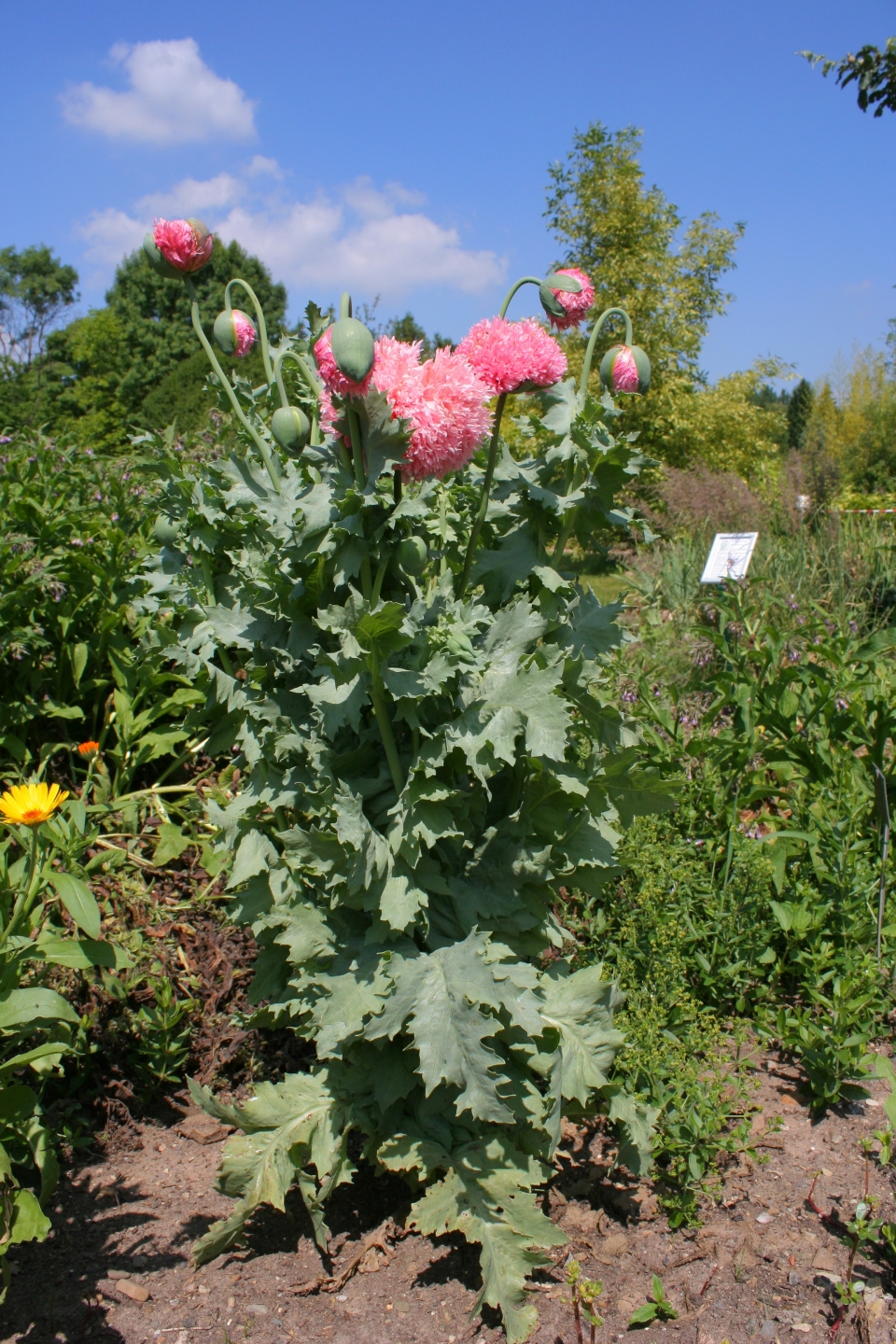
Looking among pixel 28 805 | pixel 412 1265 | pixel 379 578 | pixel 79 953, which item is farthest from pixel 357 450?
pixel 412 1265

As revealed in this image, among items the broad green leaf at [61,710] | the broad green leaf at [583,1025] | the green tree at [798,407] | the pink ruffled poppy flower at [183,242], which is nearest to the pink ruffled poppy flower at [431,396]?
the pink ruffled poppy flower at [183,242]

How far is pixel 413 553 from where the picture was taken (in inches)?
67.0

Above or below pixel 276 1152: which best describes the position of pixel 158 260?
above

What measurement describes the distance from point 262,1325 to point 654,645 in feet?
11.4

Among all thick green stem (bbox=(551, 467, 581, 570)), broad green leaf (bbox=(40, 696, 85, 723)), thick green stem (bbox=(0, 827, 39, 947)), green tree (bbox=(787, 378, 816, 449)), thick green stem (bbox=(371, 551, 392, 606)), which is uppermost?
green tree (bbox=(787, 378, 816, 449))

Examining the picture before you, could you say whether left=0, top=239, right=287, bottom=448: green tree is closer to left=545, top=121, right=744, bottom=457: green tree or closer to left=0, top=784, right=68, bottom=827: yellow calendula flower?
left=545, top=121, right=744, bottom=457: green tree

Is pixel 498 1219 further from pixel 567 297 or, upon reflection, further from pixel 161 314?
pixel 161 314

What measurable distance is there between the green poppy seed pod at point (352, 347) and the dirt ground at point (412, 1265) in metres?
1.84

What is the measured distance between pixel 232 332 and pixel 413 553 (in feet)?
2.44

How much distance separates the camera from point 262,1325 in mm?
1741

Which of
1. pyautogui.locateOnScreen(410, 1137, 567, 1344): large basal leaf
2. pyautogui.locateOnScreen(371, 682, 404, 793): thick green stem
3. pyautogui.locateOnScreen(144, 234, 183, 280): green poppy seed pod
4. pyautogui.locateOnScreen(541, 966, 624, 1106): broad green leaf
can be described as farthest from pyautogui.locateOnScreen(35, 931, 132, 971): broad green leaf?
pyautogui.locateOnScreen(144, 234, 183, 280): green poppy seed pod

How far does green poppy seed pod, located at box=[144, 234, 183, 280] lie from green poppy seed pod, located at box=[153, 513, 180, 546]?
601mm

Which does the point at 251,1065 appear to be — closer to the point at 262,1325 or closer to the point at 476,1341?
the point at 262,1325

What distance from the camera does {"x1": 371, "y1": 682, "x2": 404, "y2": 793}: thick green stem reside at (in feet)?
5.57
